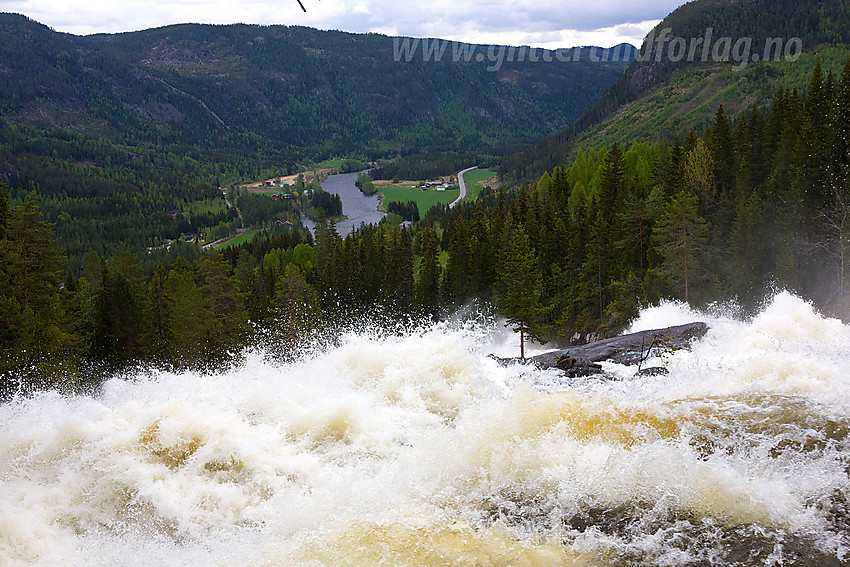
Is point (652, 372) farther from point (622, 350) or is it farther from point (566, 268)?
point (566, 268)

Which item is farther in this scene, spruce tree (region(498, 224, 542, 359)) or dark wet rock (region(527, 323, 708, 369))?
spruce tree (region(498, 224, 542, 359))

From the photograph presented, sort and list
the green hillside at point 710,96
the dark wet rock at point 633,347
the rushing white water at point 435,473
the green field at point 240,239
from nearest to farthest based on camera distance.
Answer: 1. the rushing white water at point 435,473
2. the dark wet rock at point 633,347
3. the green hillside at point 710,96
4. the green field at point 240,239

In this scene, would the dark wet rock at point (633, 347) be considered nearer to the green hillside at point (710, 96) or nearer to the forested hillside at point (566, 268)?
the forested hillside at point (566, 268)

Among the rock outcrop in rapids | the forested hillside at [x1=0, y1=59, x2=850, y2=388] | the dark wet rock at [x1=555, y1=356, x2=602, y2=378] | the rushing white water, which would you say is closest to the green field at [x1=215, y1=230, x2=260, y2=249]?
the forested hillside at [x1=0, y1=59, x2=850, y2=388]

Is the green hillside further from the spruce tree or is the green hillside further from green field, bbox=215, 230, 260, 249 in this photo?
the spruce tree

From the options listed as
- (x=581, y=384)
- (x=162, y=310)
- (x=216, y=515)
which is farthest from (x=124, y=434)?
(x=162, y=310)

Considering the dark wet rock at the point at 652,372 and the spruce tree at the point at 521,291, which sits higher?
the dark wet rock at the point at 652,372

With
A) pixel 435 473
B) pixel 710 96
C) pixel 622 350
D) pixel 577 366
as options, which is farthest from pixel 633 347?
pixel 710 96

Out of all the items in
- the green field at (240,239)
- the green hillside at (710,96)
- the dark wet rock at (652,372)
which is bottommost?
the green field at (240,239)

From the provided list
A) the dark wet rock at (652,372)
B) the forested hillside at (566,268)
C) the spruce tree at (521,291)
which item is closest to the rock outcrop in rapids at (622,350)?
the dark wet rock at (652,372)
